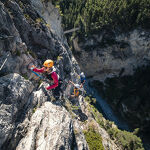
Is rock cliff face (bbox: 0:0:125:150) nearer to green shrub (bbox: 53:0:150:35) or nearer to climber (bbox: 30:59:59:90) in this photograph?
climber (bbox: 30:59:59:90)

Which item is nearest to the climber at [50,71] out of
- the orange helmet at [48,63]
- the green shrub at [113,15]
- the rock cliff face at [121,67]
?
the orange helmet at [48,63]

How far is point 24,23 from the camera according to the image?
13.0 m

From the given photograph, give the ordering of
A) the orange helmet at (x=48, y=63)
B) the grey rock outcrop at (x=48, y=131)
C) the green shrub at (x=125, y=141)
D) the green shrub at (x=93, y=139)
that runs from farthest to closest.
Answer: the green shrub at (x=125, y=141) → the green shrub at (x=93, y=139) → the orange helmet at (x=48, y=63) → the grey rock outcrop at (x=48, y=131)

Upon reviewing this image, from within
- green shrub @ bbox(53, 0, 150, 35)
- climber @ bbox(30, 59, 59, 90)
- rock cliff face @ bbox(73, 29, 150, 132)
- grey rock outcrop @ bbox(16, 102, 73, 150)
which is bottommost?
grey rock outcrop @ bbox(16, 102, 73, 150)

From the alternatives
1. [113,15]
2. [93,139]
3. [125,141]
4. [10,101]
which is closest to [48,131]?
[10,101]

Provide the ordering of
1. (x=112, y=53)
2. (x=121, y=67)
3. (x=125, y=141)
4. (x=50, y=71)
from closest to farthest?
(x=50, y=71) < (x=125, y=141) < (x=112, y=53) < (x=121, y=67)

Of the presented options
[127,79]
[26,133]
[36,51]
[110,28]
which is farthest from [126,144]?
[110,28]

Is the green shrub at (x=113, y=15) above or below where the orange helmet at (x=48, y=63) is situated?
above

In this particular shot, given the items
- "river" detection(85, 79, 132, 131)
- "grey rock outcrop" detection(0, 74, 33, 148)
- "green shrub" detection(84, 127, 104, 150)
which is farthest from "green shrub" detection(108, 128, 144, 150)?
"grey rock outcrop" detection(0, 74, 33, 148)

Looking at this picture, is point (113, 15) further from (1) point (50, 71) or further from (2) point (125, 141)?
(1) point (50, 71)

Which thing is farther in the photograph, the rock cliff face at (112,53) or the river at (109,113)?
the river at (109,113)

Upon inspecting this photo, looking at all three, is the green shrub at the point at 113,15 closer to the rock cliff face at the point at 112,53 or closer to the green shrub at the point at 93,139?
the rock cliff face at the point at 112,53

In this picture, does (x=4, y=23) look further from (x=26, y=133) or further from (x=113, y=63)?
(x=113, y=63)

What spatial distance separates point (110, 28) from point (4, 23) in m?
31.0
